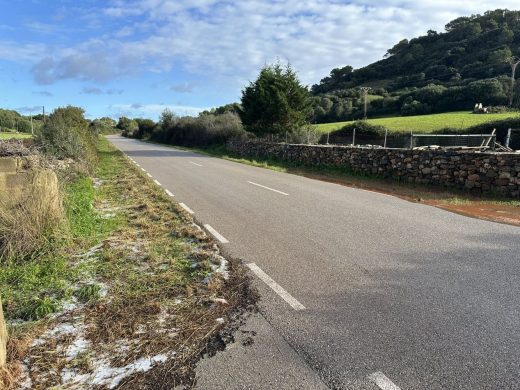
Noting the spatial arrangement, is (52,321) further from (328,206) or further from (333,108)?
(333,108)

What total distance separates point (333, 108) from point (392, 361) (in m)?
72.4

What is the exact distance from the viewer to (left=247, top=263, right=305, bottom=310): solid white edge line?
408 cm

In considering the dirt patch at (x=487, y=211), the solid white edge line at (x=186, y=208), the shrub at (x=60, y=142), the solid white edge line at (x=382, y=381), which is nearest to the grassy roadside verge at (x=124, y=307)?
the solid white edge line at (x=382, y=381)

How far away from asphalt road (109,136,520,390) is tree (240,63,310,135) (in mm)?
19903

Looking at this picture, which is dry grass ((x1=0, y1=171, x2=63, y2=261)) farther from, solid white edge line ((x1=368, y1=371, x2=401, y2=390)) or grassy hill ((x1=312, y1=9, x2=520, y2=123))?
grassy hill ((x1=312, y1=9, x2=520, y2=123))

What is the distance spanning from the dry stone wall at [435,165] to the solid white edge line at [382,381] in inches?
433

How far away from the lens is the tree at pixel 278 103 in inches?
1093

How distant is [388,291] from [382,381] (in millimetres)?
1687

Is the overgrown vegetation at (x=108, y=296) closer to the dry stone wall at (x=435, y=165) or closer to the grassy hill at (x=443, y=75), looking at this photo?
the dry stone wall at (x=435, y=165)

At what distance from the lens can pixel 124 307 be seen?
3.98m

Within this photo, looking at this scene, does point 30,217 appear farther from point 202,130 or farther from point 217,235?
point 202,130

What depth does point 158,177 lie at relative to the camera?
51.5 feet

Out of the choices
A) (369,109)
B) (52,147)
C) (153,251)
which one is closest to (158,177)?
(52,147)

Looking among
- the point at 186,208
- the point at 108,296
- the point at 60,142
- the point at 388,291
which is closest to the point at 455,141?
the point at 186,208
